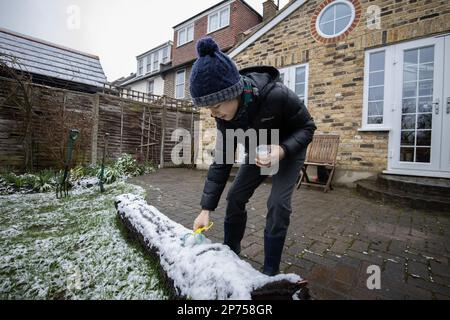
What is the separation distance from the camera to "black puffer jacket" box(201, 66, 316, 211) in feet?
4.66

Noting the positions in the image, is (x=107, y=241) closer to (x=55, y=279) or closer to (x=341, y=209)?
(x=55, y=279)

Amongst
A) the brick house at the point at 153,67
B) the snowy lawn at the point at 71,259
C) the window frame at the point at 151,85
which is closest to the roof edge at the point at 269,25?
the snowy lawn at the point at 71,259

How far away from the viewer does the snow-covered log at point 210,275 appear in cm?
115

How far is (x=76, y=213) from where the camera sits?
128 inches

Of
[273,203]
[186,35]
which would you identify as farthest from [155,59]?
[273,203]

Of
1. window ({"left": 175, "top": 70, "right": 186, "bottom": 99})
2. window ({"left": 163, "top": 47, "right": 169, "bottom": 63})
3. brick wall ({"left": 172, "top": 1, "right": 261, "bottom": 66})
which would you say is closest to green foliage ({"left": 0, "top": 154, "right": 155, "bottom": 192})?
window ({"left": 175, "top": 70, "right": 186, "bottom": 99})

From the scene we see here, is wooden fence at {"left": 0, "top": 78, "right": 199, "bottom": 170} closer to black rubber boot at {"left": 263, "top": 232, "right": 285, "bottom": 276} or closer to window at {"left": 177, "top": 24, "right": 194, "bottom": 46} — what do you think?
black rubber boot at {"left": 263, "top": 232, "right": 285, "bottom": 276}

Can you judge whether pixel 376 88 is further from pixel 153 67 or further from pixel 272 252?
pixel 153 67

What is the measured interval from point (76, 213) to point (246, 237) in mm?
2415

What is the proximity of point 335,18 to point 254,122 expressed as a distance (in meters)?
5.74

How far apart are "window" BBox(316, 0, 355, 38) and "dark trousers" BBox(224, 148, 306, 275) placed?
540 centimetres

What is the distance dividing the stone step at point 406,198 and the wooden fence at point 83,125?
7309 millimetres

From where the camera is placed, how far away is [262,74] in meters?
1.56
